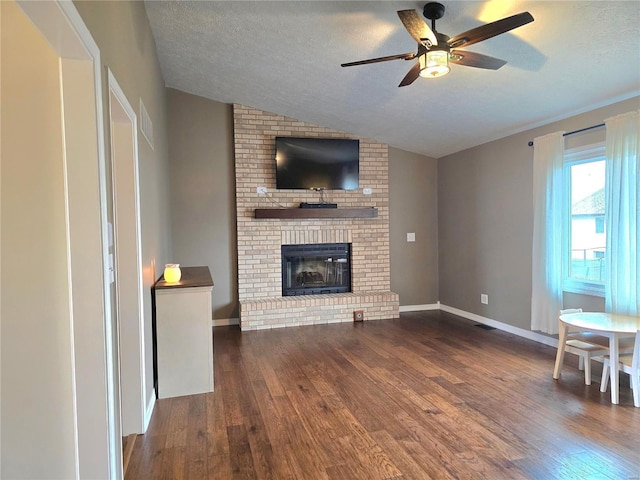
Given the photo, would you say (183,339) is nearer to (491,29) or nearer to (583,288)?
(491,29)

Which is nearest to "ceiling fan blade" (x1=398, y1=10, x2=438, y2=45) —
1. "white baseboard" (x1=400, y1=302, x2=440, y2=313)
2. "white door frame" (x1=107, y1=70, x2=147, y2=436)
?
"white door frame" (x1=107, y1=70, x2=147, y2=436)

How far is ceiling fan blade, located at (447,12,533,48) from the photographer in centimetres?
192

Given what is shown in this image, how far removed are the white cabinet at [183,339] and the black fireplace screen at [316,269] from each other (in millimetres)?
2353

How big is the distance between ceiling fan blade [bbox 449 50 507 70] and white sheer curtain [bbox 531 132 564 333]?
1.76m

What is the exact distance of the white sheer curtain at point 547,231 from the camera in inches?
147

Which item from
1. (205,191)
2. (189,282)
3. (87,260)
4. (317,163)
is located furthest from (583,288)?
(205,191)

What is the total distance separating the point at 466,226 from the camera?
526 centimetres

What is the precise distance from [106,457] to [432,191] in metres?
5.39

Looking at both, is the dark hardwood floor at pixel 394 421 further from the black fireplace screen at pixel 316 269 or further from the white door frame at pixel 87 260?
the black fireplace screen at pixel 316 269

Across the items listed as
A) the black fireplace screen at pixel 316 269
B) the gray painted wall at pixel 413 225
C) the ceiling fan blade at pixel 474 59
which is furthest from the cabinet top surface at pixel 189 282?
the gray painted wall at pixel 413 225

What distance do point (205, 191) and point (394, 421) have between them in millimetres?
3733

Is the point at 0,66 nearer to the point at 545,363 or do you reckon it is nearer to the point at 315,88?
the point at 315,88

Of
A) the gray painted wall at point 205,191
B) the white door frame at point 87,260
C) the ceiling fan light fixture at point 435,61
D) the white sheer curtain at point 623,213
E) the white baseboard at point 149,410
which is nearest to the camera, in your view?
the white door frame at point 87,260

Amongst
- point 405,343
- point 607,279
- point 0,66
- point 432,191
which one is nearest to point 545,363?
point 607,279
